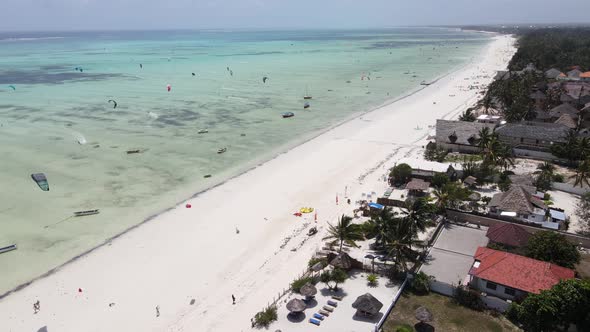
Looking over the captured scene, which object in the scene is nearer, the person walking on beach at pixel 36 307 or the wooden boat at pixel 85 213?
the person walking on beach at pixel 36 307

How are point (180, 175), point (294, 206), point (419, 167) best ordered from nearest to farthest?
point (294, 206)
point (419, 167)
point (180, 175)

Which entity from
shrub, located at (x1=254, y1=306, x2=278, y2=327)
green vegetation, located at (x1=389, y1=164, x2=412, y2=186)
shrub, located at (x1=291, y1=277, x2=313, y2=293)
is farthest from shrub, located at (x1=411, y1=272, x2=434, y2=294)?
green vegetation, located at (x1=389, y1=164, x2=412, y2=186)

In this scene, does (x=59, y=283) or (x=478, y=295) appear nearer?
(x=478, y=295)

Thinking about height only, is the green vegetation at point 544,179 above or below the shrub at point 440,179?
below

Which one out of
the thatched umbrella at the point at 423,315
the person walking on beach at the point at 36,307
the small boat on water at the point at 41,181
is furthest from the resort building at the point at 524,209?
the small boat on water at the point at 41,181

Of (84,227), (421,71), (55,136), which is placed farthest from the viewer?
(421,71)

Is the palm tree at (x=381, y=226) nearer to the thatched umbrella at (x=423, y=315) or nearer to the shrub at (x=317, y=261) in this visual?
the shrub at (x=317, y=261)

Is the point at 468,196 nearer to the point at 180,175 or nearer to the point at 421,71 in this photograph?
the point at 180,175

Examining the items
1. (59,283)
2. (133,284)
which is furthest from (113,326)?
(59,283)
